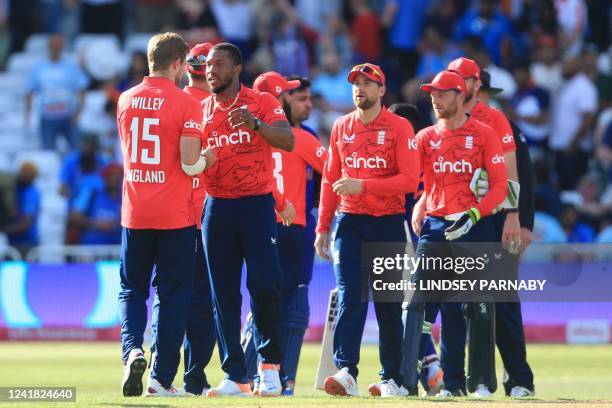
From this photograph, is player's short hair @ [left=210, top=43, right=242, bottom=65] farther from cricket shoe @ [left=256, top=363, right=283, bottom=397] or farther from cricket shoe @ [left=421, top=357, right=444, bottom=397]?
cricket shoe @ [left=421, top=357, right=444, bottom=397]

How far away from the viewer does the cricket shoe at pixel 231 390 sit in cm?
1202

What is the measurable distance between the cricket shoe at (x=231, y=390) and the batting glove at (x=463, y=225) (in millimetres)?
2117

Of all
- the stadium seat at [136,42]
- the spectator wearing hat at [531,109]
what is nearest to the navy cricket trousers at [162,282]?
the spectator wearing hat at [531,109]

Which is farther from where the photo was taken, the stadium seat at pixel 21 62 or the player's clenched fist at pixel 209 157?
the stadium seat at pixel 21 62

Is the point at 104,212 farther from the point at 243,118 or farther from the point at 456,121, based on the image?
the point at 243,118

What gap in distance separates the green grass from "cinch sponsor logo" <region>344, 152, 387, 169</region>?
6.38 feet

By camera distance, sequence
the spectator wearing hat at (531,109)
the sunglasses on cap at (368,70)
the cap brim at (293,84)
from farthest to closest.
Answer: the spectator wearing hat at (531,109) → the cap brim at (293,84) → the sunglasses on cap at (368,70)

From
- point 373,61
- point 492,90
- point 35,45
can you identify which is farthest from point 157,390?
point 35,45

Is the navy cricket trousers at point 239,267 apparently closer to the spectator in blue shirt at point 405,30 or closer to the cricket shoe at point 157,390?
the cricket shoe at point 157,390

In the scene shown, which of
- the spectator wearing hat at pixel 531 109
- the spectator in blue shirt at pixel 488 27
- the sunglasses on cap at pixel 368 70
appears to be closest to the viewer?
the sunglasses on cap at pixel 368 70

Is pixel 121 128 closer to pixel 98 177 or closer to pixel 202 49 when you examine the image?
pixel 202 49

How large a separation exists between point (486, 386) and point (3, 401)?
4.08 metres

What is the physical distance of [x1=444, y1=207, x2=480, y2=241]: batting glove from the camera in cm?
1259

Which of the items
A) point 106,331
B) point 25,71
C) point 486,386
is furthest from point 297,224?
point 25,71
